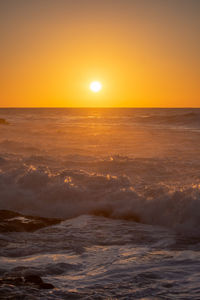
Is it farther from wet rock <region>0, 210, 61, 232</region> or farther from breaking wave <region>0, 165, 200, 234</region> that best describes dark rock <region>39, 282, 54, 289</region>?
breaking wave <region>0, 165, 200, 234</region>

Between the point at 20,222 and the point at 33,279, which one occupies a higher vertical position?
the point at 20,222

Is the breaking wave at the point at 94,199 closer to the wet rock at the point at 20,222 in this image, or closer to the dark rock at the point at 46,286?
the wet rock at the point at 20,222

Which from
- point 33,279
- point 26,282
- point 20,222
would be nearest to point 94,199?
point 20,222

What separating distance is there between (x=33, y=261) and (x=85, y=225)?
5.91 feet

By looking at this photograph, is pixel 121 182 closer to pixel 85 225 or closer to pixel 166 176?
pixel 166 176

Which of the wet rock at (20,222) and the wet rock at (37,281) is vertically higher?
the wet rock at (20,222)

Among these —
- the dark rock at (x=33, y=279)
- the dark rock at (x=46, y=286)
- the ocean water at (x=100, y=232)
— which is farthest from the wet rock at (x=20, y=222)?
the dark rock at (x=46, y=286)

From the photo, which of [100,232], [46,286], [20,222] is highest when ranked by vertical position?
[20,222]

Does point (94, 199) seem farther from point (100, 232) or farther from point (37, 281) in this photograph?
point (37, 281)

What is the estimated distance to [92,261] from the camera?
407 cm

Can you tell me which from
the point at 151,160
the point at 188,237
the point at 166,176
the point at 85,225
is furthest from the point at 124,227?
the point at 151,160

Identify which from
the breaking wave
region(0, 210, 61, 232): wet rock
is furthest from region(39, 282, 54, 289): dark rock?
the breaking wave

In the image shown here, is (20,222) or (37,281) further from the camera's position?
(20,222)

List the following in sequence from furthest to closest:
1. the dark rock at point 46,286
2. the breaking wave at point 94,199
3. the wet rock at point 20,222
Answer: the breaking wave at point 94,199, the wet rock at point 20,222, the dark rock at point 46,286
